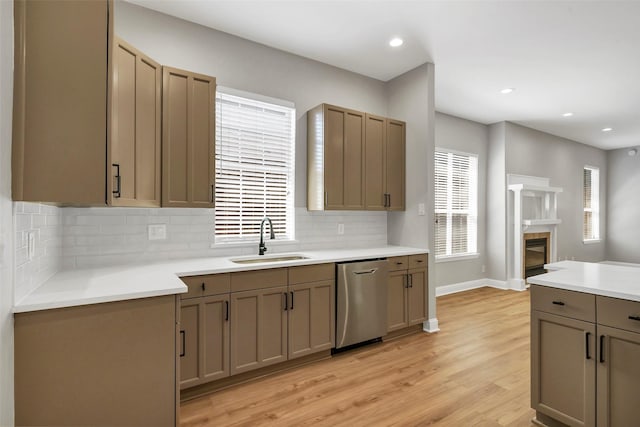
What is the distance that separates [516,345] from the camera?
3.37 metres

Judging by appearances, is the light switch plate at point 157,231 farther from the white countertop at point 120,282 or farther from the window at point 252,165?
the window at point 252,165

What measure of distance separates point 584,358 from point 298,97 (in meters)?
3.16

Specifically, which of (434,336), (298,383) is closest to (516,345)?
(434,336)

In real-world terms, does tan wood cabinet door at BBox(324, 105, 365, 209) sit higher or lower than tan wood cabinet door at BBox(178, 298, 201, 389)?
higher

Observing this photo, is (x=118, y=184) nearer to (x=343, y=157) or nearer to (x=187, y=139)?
(x=187, y=139)

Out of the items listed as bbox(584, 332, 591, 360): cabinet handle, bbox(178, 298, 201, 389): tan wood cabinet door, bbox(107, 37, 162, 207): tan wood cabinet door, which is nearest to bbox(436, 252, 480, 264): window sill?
bbox(584, 332, 591, 360): cabinet handle

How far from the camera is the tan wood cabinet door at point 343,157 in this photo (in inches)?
134

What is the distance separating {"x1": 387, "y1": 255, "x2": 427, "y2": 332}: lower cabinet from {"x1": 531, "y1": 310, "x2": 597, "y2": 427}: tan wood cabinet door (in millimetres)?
1500

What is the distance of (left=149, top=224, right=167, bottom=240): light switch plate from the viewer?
2742mm

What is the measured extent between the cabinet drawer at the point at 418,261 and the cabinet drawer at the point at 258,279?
4.96 feet

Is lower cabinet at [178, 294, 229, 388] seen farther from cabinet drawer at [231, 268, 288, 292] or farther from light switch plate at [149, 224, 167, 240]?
light switch plate at [149, 224, 167, 240]

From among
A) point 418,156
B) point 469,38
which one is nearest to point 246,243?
point 418,156

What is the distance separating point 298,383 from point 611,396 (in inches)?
75.1

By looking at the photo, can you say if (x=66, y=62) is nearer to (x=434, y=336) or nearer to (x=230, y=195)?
(x=230, y=195)
